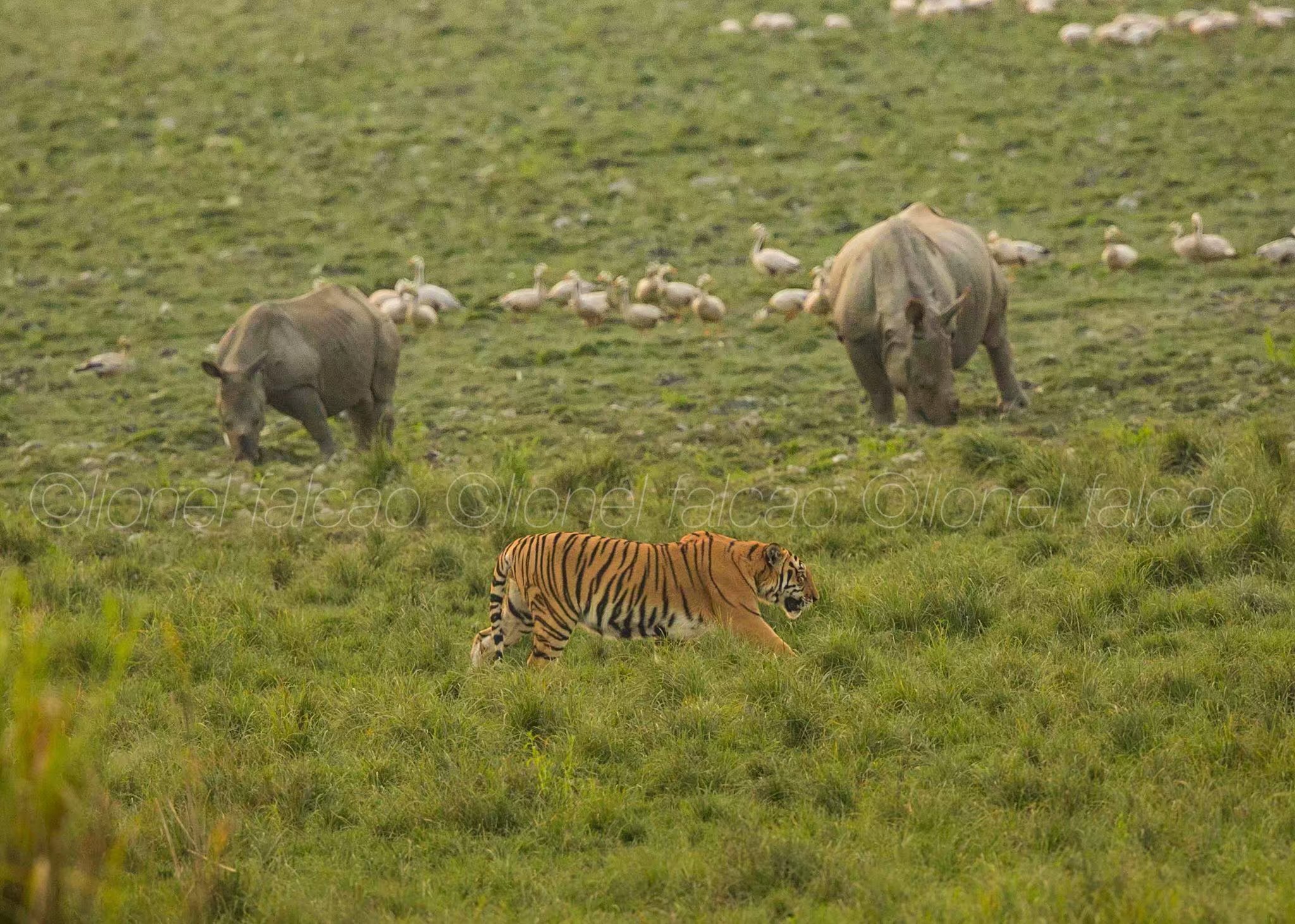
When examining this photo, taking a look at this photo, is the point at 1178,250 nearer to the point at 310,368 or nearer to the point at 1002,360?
the point at 1002,360

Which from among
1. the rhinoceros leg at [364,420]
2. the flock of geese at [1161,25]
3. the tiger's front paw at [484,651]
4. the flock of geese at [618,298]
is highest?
the flock of geese at [1161,25]

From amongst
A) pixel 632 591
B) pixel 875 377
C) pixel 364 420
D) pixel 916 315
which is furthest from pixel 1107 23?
pixel 632 591

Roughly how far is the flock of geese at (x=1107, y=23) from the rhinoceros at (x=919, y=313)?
1382 cm

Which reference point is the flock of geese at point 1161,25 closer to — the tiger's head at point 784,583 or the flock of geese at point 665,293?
the flock of geese at point 665,293

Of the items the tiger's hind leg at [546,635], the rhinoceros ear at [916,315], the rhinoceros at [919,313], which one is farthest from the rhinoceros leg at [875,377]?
the tiger's hind leg at [546,635]

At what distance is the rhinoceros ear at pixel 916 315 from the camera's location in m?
11.8

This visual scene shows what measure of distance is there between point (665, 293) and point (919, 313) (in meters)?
5.18

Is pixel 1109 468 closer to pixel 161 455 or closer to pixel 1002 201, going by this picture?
pixel 161 455

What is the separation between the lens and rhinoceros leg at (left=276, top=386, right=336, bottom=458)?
13.2m

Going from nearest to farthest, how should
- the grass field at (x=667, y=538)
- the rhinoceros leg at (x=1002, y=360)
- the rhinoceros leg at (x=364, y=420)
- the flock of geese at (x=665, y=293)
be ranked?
the grass field at (x=667, y=538) → the rhinoceros leg at (x=1002, y=360) → the rhinoceros leg at (x=364, y=420) → the flock of geese at (x=665, y=293)

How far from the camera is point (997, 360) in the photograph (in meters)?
13.3

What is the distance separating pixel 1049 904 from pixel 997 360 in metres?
9.02

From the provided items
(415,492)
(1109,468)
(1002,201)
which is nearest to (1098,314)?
(1002,201)

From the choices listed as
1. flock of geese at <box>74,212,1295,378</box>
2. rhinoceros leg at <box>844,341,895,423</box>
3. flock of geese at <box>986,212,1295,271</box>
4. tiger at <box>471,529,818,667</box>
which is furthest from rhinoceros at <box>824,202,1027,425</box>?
tiger at <box>471,529,818,667</box>
